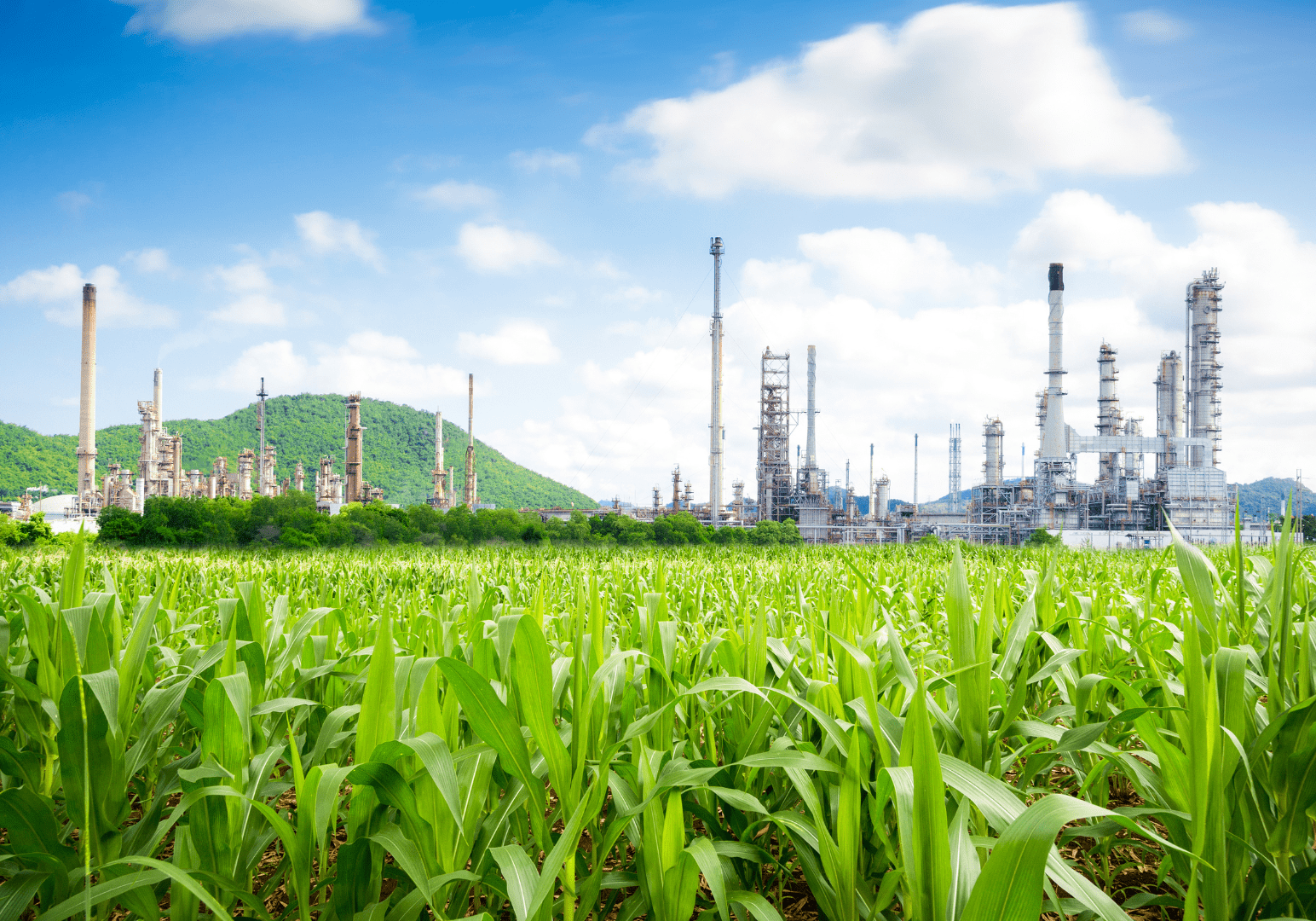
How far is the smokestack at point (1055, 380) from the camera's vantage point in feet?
120

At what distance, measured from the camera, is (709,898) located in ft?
5.02

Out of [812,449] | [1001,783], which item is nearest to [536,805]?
[1001,783]

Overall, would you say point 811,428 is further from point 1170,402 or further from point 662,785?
point 662,785

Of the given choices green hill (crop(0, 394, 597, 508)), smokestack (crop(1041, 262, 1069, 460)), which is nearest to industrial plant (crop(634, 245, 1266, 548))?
smokestack (crop(1041, 262, 1069, 460))

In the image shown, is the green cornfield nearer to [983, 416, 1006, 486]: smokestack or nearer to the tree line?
the tree line

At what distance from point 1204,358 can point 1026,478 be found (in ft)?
37.0

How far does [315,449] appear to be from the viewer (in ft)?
217

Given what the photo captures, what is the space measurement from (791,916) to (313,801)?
3.71ft

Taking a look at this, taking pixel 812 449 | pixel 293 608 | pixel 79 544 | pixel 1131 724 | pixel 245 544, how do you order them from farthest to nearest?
1. pixel 812 449
2. pixel 245 544
3. pixel 293 608
4. pixel 1131 724
5. pixel 79 544

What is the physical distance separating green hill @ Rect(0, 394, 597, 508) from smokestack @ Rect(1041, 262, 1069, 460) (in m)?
45.2

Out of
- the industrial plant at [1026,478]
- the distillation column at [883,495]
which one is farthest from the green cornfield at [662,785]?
the distillation column at [883,495]

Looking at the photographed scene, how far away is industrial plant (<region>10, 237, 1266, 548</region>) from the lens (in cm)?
3322

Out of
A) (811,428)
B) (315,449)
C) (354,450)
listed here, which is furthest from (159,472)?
(811,428)

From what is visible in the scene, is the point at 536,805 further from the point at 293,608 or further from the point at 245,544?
the point at 245,544
